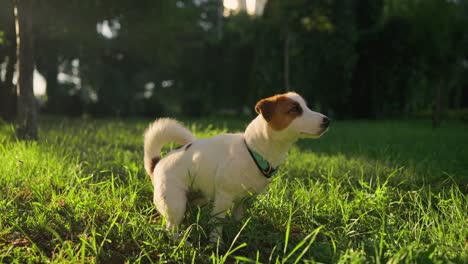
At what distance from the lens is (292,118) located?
2.89m

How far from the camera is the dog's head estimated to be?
2840 millimetres

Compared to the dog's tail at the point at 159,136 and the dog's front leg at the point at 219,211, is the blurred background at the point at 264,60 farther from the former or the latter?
the dog's front leg at the point at 219,211

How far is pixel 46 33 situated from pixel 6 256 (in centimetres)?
1211

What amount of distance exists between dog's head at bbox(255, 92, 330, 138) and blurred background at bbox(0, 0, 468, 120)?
10.0m

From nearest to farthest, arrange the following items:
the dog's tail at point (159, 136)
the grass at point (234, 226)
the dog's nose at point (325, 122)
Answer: the grass at point (234, 226) → the dog's nose at point (325, 122) → the dog's tail at point (159, 136)

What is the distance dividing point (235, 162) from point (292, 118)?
1.65 feet

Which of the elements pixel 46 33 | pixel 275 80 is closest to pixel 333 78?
pixel 275 80

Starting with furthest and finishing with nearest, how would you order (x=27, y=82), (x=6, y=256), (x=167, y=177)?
(x=27, y=82) → (x=167, y=177) → (x=6, y=256)

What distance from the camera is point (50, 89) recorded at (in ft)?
69.6

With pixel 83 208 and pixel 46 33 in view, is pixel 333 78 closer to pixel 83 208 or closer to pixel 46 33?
pixel 46 33

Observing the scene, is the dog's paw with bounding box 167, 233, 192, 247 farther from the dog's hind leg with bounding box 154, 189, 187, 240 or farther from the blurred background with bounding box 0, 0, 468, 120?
the blurred background with bounding box 0, 0, 468, 120

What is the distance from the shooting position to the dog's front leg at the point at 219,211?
115 inches

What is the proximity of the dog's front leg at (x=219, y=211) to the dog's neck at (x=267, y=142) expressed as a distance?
1.31 ft

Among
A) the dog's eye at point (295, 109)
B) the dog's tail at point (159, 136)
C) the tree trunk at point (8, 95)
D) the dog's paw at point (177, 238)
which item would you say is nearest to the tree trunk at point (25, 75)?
the dog's tail at point (159, 136)
